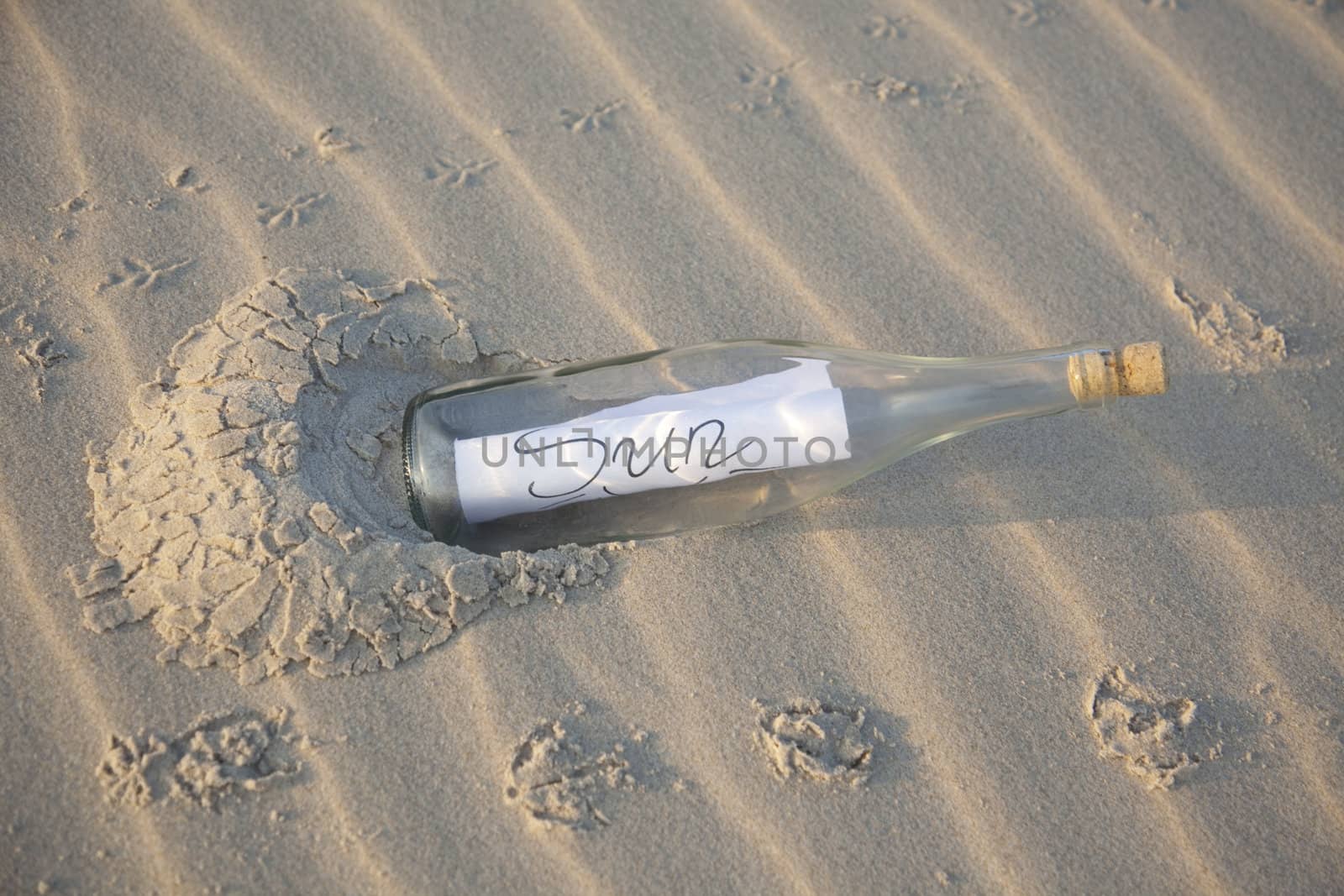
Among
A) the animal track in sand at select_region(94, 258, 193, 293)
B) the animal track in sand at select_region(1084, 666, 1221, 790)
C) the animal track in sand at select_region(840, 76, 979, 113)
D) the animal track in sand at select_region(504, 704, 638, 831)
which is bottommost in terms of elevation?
the animal track in sand at select_region(1084, 666, 1221, 790)

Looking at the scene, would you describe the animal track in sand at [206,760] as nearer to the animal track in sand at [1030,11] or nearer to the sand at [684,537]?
the sand at [684,537]

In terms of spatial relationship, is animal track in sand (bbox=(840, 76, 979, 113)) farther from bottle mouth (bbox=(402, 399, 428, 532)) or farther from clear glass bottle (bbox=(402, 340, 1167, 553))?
bottle mouth (bbox=(402, 399, 428, 532))

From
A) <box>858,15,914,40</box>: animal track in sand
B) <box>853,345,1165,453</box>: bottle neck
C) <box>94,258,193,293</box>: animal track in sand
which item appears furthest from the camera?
<box>858,15,914,40</box>: animal track in sand

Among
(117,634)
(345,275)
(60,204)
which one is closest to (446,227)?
(345,275)

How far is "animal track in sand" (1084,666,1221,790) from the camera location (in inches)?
59.8

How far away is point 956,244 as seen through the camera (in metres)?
2.08

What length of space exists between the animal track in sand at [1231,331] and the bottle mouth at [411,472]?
1.45 metres

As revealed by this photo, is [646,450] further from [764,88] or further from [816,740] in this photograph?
[764,88]

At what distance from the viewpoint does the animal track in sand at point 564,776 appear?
56.5 inches

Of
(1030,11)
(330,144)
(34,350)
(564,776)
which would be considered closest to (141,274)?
(34,350)

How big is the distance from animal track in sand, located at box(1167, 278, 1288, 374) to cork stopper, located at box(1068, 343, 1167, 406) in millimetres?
523

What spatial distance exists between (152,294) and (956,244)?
59.0 inches

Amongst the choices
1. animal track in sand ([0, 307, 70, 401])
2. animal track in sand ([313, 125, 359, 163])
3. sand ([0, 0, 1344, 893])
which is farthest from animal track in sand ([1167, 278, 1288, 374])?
animal track in sand ([0, 307, 70, 401])

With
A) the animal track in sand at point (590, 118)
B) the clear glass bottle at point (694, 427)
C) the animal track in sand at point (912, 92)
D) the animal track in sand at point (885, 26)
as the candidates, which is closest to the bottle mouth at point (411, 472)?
the clear glass bottle at point (694, 427)
